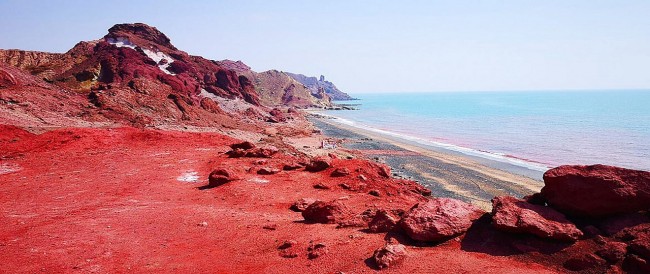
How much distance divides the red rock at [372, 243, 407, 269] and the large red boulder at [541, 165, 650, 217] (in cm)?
457

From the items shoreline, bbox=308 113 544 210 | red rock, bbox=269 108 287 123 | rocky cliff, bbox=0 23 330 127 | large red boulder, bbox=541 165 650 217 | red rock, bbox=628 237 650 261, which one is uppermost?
rocky cliff, bbox=0 23 330 127

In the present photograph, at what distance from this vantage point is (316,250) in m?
9.05

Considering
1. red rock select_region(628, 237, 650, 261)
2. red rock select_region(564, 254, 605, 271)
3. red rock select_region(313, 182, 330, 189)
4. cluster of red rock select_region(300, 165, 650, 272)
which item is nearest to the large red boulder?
cluster of red rock select_region(300, 165, 650, 272)

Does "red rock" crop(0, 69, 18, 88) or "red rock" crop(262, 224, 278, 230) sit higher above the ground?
"red rock" crop(0, 69, 18, 88)

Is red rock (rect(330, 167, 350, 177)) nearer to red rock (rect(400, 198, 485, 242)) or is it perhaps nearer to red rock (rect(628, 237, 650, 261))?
red rock (rect(400, 198, 485, 242))

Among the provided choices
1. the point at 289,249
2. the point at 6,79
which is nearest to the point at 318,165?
the point at 289,249

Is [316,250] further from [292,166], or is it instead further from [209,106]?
[209,106]

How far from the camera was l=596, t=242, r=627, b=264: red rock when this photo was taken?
7.60 meters

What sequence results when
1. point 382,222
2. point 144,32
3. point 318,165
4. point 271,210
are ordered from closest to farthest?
point 382,222 → point 271,210 → point 318,165 → point 144,32

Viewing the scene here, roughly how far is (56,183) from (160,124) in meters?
20.1

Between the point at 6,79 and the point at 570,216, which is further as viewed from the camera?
the point at 6,79

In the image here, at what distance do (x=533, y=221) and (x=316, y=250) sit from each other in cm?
515

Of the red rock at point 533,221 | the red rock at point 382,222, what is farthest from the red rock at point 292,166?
the red rock at point 533,221

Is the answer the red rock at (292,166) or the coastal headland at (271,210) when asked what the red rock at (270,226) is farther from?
the red rock at (292,166)
